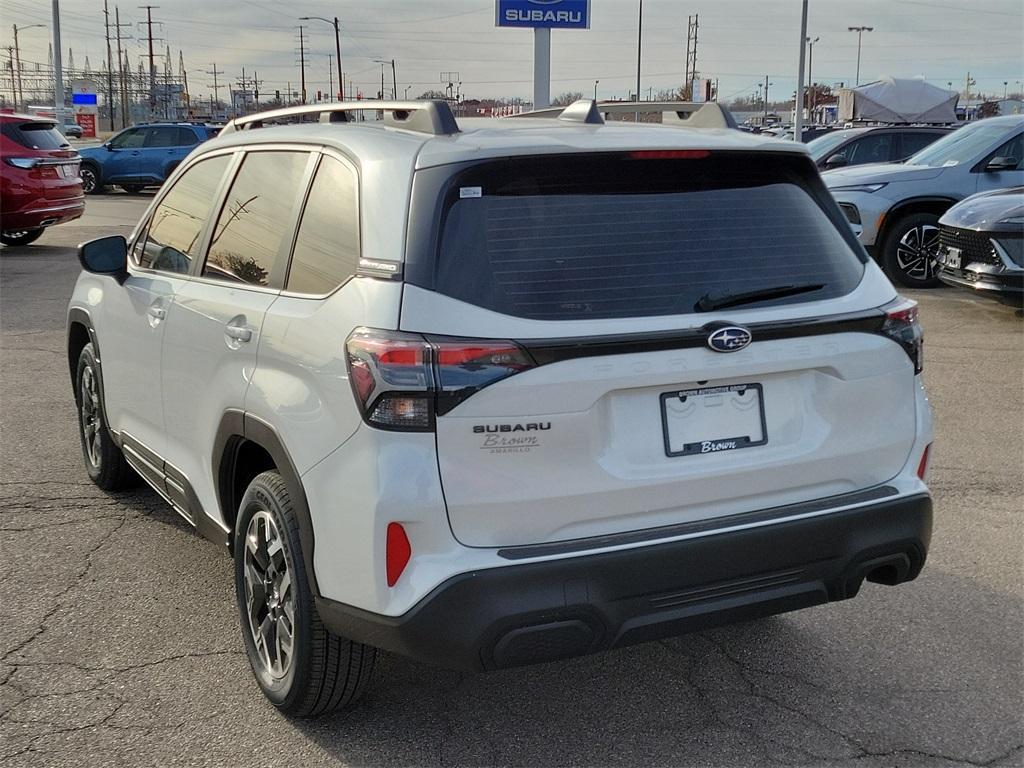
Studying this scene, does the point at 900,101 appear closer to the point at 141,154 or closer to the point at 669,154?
the point at 141,154

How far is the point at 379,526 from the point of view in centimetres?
281

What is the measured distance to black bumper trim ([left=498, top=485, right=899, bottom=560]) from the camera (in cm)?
287

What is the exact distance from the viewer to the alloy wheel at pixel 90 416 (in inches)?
216

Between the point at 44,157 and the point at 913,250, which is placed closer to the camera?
the point at 913,250

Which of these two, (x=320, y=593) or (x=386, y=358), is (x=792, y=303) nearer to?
(x=386, y=358)

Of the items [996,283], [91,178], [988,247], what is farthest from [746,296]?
[91,178]

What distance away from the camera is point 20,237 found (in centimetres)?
1775

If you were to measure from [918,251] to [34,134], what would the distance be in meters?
12.3

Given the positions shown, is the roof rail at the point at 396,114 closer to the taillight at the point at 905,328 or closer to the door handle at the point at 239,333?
the door handle at the point at 239,333

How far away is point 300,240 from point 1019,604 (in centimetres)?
297

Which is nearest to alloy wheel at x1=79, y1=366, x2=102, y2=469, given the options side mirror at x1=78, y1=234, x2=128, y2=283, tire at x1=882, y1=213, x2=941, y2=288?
side mirror at x1=78, y1=234, x2=128, y2=283

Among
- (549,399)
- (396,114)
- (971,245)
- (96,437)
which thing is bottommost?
(96,437)

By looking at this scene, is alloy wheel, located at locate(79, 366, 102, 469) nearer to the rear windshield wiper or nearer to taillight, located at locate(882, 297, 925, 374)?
the rear windshield wiper

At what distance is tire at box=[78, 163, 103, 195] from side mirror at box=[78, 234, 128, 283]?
26.2 meters
